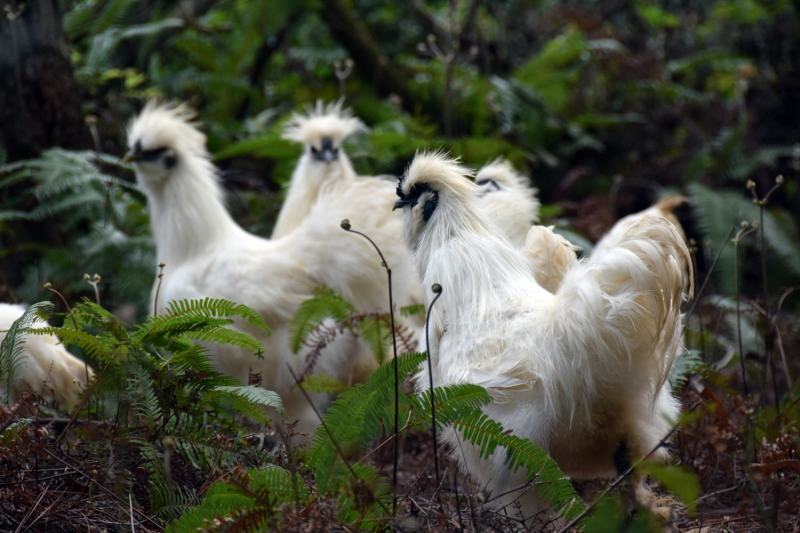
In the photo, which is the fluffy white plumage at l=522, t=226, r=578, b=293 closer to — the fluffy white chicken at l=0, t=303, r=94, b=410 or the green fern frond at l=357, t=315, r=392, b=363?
the green fern frond at l=357, t=315, r=392, b=363

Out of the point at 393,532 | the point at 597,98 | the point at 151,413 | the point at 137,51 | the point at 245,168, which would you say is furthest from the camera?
the point at 597,98

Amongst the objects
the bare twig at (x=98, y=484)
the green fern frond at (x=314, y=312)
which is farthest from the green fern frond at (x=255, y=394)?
the green fern frond at (x=314, y=312)

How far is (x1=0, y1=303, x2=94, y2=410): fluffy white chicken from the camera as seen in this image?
479cm

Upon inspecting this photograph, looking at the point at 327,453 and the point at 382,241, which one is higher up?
the point at 327,453

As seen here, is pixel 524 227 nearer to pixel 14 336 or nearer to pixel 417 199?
pixel 417 199

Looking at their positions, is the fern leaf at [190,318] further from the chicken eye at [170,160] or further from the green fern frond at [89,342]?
the chicken eye at [170,160]

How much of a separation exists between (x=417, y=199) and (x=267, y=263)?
6.39 ft

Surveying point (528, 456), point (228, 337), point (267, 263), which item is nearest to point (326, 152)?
point (267, 263)

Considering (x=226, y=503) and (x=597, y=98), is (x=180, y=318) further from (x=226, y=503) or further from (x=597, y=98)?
(x=597, y=98)

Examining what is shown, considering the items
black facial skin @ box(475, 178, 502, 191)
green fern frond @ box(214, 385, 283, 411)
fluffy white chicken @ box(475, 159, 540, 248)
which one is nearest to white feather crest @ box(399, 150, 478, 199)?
fluffy white chicken @ box(475, 159, 540, 248)

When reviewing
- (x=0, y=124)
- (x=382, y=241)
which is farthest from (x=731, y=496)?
(x=0, y=124)

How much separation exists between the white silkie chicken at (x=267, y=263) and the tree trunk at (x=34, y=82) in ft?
3.39

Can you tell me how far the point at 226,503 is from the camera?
3.16m

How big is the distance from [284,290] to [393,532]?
3045 millimetres
